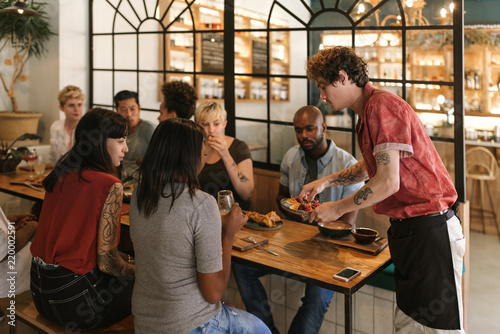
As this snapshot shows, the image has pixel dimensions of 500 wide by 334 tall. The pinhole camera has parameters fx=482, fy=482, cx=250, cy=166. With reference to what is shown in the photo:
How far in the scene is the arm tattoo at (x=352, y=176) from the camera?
2.35 m

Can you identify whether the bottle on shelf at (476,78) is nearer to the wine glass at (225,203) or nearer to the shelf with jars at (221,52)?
the shelf with jars at (221,52)

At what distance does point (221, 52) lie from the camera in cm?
411

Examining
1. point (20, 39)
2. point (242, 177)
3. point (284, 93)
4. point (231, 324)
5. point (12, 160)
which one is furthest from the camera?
point (20, 39)

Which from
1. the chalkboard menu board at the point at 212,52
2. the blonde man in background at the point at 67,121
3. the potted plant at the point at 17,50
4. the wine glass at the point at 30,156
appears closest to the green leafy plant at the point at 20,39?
the potted plant at the point at 17,50

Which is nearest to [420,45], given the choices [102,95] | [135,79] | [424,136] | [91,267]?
[424,136]

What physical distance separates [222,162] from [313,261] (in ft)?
3.88

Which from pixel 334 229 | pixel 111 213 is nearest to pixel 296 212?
pixel 334 229

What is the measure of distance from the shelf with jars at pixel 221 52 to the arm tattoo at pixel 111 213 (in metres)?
1.99

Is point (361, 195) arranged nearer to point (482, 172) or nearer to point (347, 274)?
point (347, 274)

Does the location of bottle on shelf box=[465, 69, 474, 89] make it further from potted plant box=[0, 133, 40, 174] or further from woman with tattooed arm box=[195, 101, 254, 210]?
potted plant box=[0, 133, 40, 174]

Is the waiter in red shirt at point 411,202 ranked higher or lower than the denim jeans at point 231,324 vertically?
higher

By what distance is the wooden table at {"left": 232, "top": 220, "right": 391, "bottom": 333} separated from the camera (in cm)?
185

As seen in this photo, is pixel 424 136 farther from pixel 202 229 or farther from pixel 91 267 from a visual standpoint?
pixel 91 267

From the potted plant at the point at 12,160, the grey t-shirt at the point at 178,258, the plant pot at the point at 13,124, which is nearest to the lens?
the grey t-shirt at the point at 178,258
